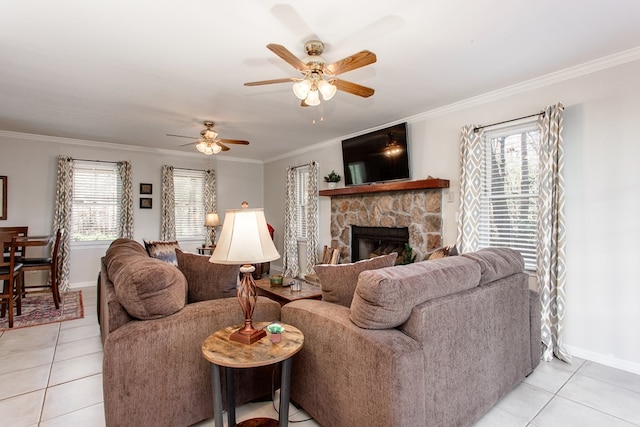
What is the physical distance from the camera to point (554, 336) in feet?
9.50

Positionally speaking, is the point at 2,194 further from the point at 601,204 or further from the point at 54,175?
the point at 601,204

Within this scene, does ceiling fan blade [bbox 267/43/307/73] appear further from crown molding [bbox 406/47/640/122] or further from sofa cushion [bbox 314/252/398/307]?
crown molding [bbox 406/47/640/122]

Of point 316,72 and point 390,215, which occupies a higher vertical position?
point 316,72

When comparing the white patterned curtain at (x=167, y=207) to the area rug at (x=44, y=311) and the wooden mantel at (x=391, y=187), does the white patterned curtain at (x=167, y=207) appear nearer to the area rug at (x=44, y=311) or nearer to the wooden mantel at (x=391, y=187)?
the area rug at (x=44, y=311)

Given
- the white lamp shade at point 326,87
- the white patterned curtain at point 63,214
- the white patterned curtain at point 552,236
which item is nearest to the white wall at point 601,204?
the white patterned curtain at point 552,236

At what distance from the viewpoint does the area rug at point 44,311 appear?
3707 mm

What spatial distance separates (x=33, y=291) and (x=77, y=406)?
14.0ft

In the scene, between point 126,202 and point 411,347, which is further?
point 126,202

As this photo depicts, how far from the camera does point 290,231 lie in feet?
21.1

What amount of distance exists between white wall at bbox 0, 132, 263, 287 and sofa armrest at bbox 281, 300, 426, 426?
17.3 ft

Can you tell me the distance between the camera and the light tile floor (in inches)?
78.0

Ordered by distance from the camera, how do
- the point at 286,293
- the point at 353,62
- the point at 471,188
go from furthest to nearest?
the point at 471,188, the point at 286,293, the point at 353,62

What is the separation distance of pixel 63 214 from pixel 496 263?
6.33 m

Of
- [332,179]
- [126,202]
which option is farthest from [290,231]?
[126,202]
